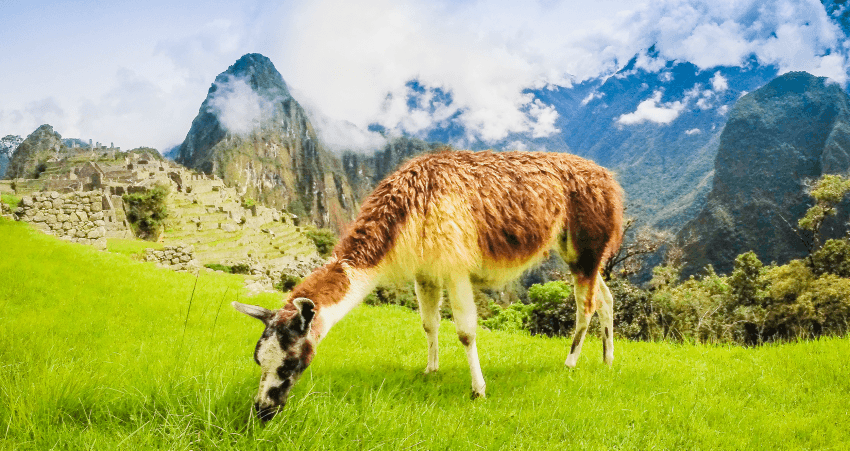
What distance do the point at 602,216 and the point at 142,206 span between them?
48.3 meters

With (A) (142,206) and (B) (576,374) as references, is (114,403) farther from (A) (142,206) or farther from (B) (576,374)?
(A) (142,206)

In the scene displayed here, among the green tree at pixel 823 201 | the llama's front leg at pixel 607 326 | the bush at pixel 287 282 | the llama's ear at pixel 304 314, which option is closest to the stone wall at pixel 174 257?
the bush at pixel 287 282

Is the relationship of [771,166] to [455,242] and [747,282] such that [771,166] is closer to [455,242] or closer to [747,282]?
[747,282]

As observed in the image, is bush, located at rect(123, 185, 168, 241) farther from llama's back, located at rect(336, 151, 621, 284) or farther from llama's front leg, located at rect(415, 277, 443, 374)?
llama's back, located at rect(336, 151, 621, 284)

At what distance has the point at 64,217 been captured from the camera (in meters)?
21.7

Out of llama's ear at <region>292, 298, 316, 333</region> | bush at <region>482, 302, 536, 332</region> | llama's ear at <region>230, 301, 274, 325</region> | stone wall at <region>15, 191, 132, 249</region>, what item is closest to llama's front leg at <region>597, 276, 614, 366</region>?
llama's ear at <region>292, 298, 316, 333</region>

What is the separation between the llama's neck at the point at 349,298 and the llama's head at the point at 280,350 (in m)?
0.19

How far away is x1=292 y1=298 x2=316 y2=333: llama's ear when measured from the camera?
2730mm

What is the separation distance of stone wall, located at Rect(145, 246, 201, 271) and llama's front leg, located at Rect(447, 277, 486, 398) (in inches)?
782

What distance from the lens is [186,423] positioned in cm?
250

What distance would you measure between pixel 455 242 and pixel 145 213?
47531 mm

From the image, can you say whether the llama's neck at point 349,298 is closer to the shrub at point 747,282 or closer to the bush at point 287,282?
the shrub at point 747,282

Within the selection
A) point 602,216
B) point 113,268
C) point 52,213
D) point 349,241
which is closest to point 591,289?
point 602,216

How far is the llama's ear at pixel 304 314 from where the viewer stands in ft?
8.96
